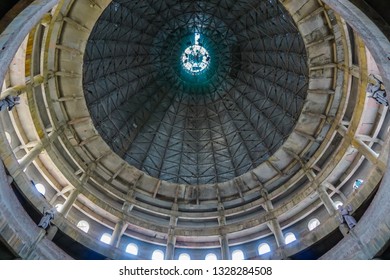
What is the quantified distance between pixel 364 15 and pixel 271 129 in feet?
79.3

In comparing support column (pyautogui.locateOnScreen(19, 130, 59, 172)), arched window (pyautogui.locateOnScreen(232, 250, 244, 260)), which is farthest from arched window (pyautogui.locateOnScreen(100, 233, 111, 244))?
arched window (pyautogui.locateOnScreen(232, 250, 244, 260))

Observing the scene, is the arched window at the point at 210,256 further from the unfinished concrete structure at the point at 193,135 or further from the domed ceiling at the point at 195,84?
the domed ceiling at the point at 195,84

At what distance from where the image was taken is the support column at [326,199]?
25620mm

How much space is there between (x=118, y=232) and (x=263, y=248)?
40.0ft

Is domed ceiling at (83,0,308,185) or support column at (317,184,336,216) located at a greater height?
domed ceiling at (83,0,308,185)

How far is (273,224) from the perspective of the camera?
28.8 meters

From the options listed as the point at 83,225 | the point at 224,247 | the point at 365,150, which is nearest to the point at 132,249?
the point at 83,225

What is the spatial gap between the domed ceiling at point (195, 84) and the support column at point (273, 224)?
3.73 m

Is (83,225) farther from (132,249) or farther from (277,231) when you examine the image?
(277,231)

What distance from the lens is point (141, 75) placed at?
38.5 metres

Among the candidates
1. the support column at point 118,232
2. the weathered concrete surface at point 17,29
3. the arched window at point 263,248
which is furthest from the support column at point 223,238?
the weathered concrete surface at point 17,29

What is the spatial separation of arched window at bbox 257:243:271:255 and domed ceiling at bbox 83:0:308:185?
802cm

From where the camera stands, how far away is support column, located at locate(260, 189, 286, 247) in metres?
27.2

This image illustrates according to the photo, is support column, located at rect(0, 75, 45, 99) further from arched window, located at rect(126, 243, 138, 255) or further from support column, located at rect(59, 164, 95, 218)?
arched window, located at rect(126, 243, 138, 255)
